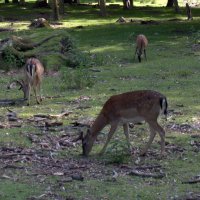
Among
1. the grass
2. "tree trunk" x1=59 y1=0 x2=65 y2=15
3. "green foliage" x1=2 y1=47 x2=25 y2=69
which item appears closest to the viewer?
the grass

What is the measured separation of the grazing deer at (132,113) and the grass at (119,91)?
0.28 metres

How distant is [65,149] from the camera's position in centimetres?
1010

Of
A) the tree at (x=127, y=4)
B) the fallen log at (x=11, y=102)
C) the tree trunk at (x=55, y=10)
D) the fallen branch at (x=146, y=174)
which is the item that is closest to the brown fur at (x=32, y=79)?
the fallen log at (x=11, y=102)

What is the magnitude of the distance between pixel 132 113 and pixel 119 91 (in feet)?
19.8

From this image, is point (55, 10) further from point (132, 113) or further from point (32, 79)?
point (132, 113)

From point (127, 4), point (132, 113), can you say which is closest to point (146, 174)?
point (132, 113)

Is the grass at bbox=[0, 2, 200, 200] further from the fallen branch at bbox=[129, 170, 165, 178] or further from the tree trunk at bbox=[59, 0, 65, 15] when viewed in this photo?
the tree trunk at bbox=[59, 0, 65, 15]

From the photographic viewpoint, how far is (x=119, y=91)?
51.9 feet

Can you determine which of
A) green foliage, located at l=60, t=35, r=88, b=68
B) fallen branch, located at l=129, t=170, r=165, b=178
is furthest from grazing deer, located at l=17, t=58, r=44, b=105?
fallen branch, located at l=129, t=170, r=165, b=178

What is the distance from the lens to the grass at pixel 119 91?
316 inches

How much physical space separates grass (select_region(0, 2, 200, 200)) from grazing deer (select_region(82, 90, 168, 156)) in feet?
0.92

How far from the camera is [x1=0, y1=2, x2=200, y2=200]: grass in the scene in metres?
8.02

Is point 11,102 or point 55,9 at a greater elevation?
point 55,9

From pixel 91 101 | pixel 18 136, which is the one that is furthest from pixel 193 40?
pixel 18 136
